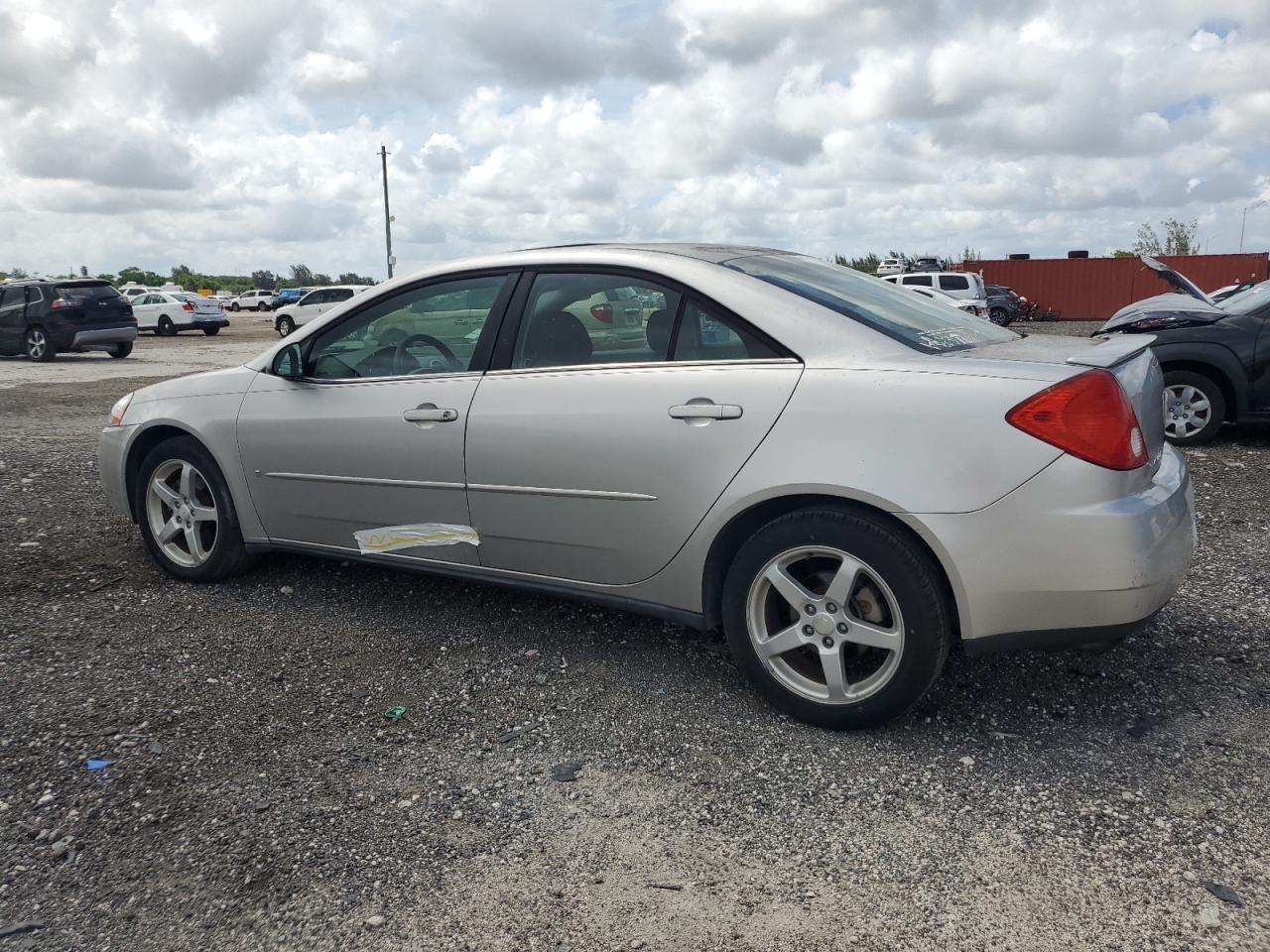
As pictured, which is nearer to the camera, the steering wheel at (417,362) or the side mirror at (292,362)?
the steering wheel at (417,362)

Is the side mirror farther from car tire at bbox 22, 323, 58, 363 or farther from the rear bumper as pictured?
car tire at bbox 22, 323, 58, 363

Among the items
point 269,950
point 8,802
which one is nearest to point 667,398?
point 269,950

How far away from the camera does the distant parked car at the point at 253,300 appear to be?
2073 inches

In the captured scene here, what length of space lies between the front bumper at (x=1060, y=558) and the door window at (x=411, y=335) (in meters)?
1.85

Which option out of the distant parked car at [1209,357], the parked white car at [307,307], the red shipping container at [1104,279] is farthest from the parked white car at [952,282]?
the distant parked car at [1209,357]

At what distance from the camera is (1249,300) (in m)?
8.09

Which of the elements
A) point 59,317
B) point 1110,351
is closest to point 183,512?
point 1110,351

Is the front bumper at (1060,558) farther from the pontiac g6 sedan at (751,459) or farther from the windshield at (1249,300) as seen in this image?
the windshield at (1249,300)

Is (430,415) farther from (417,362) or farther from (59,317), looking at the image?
(59,317)

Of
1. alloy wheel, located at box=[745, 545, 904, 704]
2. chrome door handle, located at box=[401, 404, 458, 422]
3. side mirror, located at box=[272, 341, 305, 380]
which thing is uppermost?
side mirror, located at box=[272, 341, 305, 380]

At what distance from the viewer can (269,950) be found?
2215 millimetres

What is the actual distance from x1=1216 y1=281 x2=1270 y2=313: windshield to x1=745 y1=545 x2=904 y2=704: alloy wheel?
6.60 metres

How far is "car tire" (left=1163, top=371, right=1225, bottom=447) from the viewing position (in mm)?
8023

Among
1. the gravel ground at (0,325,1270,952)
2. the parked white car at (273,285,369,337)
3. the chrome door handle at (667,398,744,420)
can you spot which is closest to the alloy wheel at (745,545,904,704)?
the gravel ground at (0,325,1270,952)
